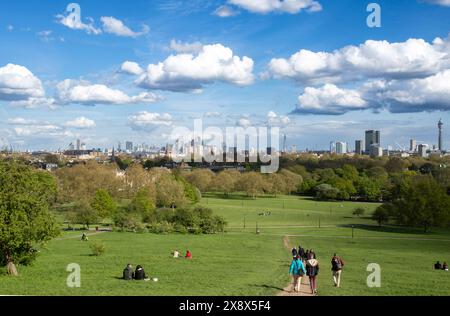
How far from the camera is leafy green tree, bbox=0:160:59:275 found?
94.9ft

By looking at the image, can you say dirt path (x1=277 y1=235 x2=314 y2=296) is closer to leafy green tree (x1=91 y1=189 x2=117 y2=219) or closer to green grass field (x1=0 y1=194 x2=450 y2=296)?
green grass field (x1=0 y1=194 x2=450 y2=296)

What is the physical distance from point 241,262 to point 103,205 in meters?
49.3

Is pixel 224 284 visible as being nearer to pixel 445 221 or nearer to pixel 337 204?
pixel 445 221

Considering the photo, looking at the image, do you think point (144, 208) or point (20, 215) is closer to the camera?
point (20, 215)

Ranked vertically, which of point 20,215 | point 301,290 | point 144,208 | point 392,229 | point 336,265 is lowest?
point 392,229

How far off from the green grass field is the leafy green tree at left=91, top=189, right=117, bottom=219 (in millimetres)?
13058

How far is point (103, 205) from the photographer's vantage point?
3182 inches

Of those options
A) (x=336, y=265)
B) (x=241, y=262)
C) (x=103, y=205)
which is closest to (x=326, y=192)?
(x=103, y=205)

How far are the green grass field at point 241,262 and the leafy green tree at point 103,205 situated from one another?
13058 mm

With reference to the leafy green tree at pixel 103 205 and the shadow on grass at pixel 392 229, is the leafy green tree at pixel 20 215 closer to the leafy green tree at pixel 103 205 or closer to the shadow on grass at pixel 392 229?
the leafy green tree at pixel 103 205

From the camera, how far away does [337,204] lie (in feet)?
411

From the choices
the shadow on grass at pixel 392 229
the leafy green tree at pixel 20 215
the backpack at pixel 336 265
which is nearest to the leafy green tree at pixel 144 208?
the shadow on grass at pixel 392 229

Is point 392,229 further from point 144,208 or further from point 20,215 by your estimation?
point 20,215

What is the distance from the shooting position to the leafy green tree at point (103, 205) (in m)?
79.8
